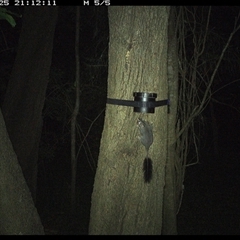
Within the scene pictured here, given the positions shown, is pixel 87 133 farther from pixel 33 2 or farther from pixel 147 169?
pixel 147 169

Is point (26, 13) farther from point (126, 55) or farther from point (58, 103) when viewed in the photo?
point (126, 55)

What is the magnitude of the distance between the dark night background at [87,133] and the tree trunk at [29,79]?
46.3 inches

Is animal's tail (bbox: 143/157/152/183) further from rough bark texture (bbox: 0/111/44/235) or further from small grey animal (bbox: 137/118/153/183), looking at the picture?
rough bark texture (bbox: 0/111/44/235)

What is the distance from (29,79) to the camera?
10188 mm

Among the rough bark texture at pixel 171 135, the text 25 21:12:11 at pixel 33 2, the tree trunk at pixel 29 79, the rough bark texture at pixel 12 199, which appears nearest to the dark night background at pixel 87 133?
the tree trunk at pixel 29 79

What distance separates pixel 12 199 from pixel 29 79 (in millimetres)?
5226

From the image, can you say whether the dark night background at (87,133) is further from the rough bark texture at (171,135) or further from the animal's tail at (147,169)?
the animal's tail at (147,169)

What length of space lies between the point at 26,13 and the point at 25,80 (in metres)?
1.36

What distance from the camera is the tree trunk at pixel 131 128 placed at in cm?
403

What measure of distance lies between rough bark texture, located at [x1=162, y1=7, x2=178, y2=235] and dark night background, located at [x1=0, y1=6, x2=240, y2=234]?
3448 mm

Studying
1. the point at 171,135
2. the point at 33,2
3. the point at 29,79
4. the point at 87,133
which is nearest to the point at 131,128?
the point at 171,135

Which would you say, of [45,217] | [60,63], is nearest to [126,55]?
[45,217]

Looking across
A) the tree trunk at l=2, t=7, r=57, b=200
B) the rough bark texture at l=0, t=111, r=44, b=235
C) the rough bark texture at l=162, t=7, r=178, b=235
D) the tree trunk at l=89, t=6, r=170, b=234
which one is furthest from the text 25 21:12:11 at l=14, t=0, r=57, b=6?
the tree trunk at l=89, t=6, r=170, b=234

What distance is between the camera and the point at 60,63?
664 inches
